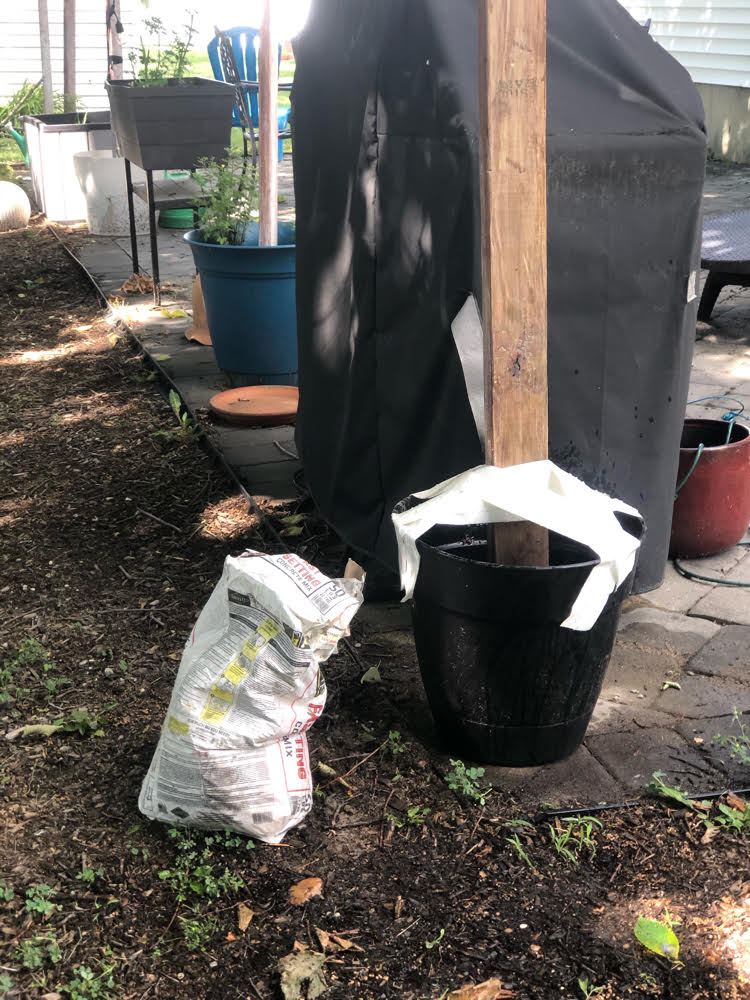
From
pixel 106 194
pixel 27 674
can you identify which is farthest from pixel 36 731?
pixel 106 194

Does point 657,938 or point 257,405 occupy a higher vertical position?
point 257,405

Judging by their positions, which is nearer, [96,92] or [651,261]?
[651,261]

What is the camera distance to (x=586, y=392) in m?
2.82

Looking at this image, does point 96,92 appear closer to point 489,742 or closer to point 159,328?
point 159,328

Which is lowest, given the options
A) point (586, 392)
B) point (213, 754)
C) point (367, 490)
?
point (213, 754)

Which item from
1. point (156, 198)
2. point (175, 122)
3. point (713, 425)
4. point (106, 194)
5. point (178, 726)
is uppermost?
point (175, 122)

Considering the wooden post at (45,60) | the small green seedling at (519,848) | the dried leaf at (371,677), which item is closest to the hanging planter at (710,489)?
the dried leaf at (371,677)

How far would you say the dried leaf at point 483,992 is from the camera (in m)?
1.84

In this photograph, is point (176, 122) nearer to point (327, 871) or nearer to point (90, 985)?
point (327, 871)

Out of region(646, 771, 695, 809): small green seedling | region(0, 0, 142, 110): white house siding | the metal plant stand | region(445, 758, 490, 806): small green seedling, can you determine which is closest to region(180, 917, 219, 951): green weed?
region(445, 758, 490, 806): small green seedling

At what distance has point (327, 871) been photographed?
2170 mm

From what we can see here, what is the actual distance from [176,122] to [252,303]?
78.0 inches

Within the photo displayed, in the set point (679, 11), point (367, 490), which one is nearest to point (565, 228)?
point (367, 490)

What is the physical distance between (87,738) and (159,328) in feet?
13.8
